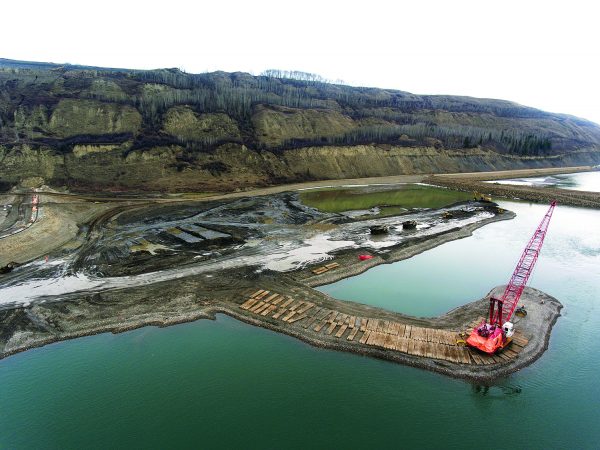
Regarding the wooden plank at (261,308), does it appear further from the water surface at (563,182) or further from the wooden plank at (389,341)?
the water surface at (563,182)

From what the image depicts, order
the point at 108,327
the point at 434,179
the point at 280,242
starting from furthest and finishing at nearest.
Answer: the point at 434,179 → the point at 280,242 → the point at 108,327

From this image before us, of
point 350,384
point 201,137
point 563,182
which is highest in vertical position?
point 563,182


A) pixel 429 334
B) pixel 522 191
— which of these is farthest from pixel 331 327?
pixel 522 191

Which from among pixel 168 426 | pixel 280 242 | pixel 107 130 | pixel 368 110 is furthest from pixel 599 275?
pixel 368 110

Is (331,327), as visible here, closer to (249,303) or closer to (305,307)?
(305,307)

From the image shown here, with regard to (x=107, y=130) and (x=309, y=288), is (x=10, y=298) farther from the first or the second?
(x=107, y=130)

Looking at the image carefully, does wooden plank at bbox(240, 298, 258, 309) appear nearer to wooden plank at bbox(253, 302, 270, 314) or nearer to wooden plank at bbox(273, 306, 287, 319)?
wooden plank at bbox(253, 302, 270, 314)

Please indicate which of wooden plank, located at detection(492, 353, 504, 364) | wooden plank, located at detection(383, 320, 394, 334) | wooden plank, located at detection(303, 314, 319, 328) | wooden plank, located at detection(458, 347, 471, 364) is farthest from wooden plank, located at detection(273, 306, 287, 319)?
wooden plank, located at detection(492, 353, 504, 364)
